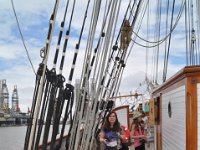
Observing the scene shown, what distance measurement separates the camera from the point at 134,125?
795 centimetres

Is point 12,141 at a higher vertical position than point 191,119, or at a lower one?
lower

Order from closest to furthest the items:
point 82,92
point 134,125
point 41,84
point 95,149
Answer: point 41,84
point 82,92
point 95,149
point 134,125

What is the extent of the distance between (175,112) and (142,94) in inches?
825

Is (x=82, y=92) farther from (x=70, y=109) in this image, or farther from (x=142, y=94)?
(x=142, y=94)

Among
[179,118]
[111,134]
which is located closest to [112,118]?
[111,134]

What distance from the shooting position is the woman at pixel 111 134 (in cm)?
572

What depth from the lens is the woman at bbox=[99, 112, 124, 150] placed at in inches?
225

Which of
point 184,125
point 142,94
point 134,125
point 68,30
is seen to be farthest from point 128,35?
point 142,94

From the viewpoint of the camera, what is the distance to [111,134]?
577 cm

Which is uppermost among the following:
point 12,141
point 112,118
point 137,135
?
point 112,118

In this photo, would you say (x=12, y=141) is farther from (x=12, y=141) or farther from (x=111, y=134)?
(x=111, y=134)

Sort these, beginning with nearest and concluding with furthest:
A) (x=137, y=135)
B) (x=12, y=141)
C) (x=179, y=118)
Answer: (x=179, y=118)
(x=137, y=135)
(x=12, y=141)

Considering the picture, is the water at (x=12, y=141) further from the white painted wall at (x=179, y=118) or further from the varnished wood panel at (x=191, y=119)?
the varnished wood panel at (x=191, y=119)

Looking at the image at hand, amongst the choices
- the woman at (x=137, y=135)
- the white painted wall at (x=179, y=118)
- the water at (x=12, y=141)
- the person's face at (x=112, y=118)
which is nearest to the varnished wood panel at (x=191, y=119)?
the white painted wall at (x=179, y=118)
